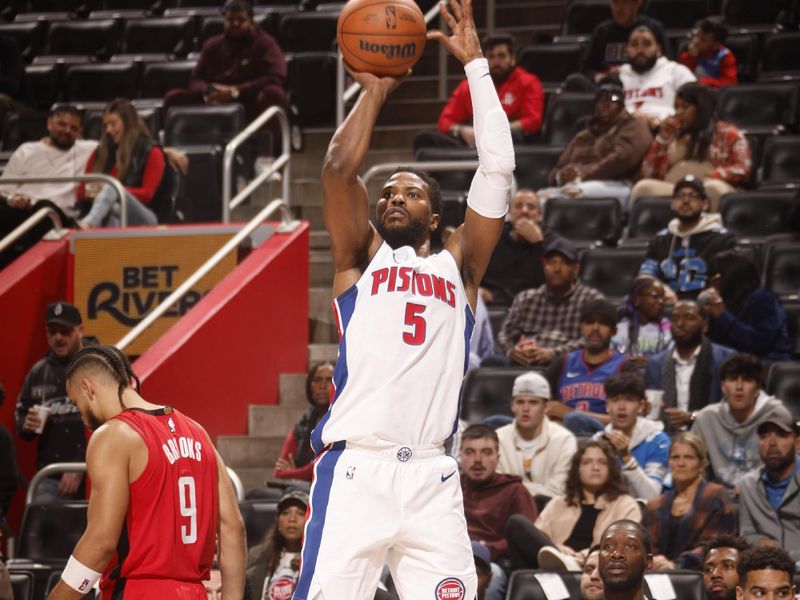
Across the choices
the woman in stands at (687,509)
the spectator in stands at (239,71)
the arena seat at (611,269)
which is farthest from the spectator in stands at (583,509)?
the spectator in stands at (239,71)

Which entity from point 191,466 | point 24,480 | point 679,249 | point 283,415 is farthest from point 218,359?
point 191,466

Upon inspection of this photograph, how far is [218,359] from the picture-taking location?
9.63m

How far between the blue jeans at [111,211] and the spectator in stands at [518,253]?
8.05 ft

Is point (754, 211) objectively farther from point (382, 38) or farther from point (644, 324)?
point (382, 38)

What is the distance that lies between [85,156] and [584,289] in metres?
3.88

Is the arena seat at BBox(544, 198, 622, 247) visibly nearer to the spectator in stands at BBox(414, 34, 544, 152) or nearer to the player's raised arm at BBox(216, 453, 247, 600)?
the spectator in stands at BBox(414, 34, 544, 152)

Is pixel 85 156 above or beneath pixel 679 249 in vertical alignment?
above

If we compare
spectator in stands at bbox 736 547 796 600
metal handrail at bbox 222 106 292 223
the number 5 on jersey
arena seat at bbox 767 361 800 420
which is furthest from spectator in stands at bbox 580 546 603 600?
metal handrail at bbox 222 106 292 223

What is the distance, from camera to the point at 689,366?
28.4 ft

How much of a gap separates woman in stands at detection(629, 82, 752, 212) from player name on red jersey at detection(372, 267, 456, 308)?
5.71 m

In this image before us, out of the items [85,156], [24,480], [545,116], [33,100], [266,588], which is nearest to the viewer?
[266,588]

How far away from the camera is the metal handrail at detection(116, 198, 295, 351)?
9344 millimetres

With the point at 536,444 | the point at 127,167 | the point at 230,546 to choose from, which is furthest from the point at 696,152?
the point at 230,546

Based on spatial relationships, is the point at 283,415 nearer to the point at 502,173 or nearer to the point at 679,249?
the point at 679,249
